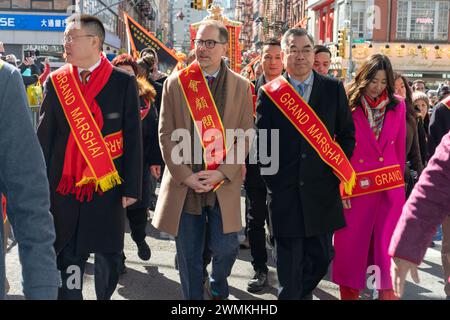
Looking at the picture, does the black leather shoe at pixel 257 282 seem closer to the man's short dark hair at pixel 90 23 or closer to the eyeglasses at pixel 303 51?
the eyeglasses at pixel 303 51

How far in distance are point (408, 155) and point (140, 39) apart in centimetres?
619

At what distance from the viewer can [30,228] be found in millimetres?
1701

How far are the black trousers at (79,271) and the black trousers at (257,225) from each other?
64.2 inches

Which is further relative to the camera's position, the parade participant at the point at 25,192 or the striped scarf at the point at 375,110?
the striped scarf at the point at 375,110

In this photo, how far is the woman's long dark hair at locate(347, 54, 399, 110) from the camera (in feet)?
14.8

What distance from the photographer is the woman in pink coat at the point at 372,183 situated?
4477 millimetres

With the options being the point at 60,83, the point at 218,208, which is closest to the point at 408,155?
the point at 218,208

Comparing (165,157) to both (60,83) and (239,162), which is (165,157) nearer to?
(239,162)

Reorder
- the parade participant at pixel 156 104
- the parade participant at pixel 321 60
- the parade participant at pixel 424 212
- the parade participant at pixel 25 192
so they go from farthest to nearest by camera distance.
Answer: the parade participant at pixel 321 60 → the parade participant at pixel 156 104 → the parade participant at pixel 424 212 → the parade participant at pixel 25 192

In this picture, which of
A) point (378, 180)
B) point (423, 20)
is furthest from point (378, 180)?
point (423, 20)

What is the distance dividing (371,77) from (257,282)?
1.94 m

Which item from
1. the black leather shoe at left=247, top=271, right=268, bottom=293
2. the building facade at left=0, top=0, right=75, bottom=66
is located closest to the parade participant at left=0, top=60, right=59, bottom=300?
the black leather shoe at left=247, top=271, right=268, bottom=293

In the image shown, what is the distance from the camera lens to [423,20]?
1698 inches

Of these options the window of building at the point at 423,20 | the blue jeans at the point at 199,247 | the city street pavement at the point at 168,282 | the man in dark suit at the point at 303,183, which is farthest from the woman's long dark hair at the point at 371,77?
the window of building at the point at 423,20
